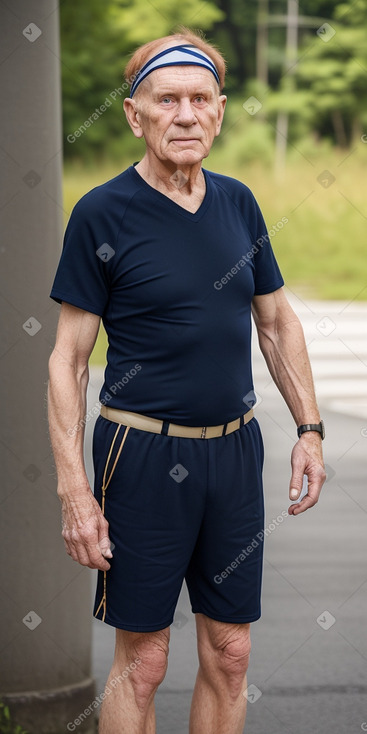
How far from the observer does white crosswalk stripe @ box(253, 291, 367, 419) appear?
9876 millimetres

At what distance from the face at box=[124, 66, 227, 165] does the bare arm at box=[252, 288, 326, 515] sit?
506mm

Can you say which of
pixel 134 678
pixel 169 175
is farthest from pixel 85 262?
pixel 134 678

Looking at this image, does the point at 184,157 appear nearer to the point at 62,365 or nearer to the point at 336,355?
the point at 62,365

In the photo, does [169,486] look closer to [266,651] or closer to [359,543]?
[266,651]

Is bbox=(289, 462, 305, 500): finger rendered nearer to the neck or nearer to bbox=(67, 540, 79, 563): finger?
bbox=(67, 540, 79, 563): finger

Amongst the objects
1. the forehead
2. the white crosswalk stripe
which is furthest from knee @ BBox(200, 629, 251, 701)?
the white crosswalk stripe

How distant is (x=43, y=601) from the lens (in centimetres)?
356

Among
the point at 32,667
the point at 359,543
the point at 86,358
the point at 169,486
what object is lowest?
the point at 359,543

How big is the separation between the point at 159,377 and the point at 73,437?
249 millimetres

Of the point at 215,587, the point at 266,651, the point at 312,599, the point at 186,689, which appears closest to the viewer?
the point at 215,587

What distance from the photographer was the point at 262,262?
9.69 ft

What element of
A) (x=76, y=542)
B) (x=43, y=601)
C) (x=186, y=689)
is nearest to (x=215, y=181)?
(x=76, y=542)

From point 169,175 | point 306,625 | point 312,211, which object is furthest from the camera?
point 312,211

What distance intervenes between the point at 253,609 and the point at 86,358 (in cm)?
79
